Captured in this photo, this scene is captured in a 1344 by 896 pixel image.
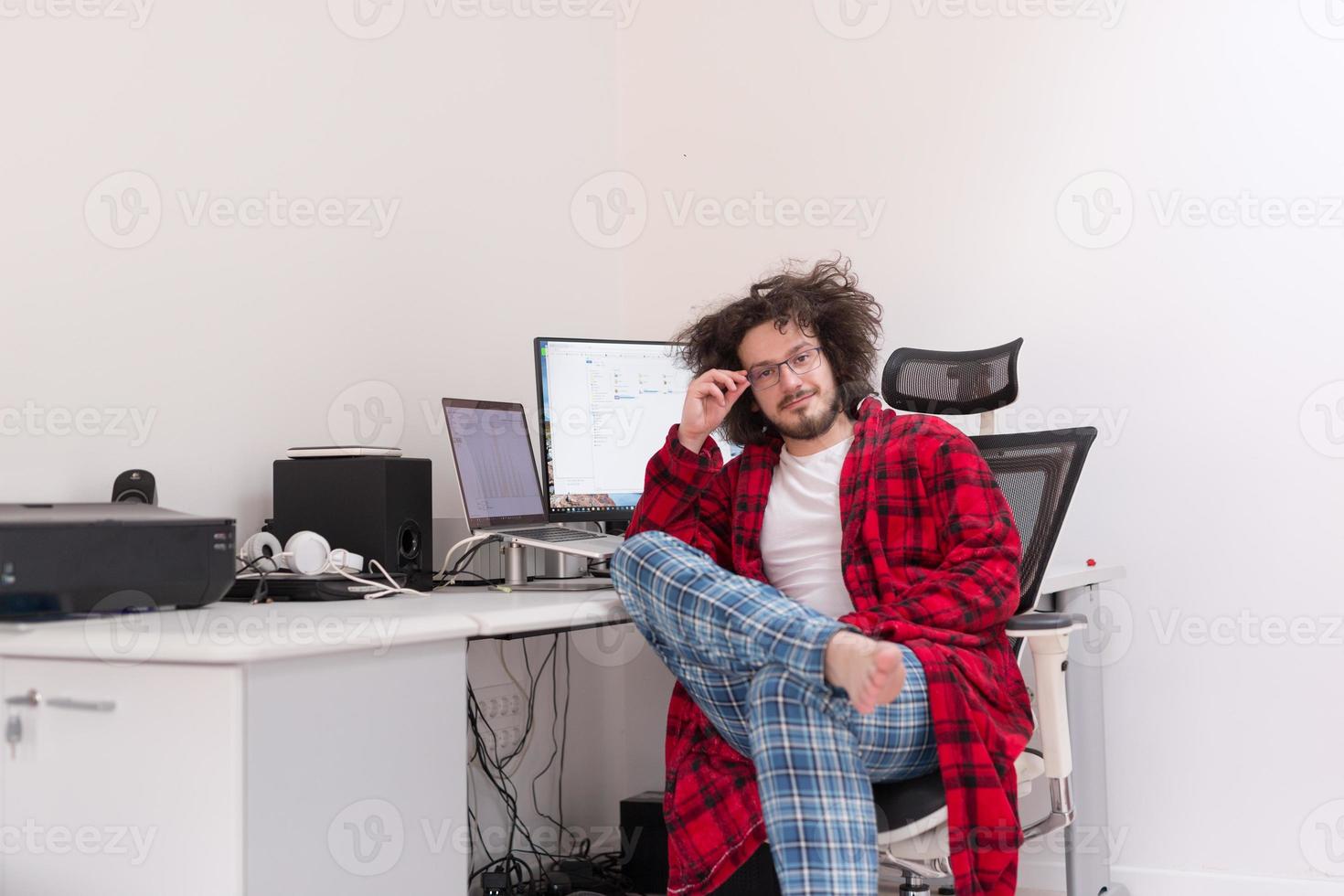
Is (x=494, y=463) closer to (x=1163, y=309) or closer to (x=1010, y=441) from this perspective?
(x=1010, y=441)

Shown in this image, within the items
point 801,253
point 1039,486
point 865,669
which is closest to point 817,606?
point 1039,486

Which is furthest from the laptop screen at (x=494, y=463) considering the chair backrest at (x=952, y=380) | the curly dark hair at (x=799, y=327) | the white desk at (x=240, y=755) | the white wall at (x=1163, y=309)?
the white wall at (x=1163, y=309)

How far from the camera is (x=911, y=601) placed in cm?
176

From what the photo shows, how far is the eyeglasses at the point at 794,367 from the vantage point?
2.05 metres

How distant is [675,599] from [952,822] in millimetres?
477

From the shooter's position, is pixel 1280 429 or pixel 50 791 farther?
pixel 1280 429

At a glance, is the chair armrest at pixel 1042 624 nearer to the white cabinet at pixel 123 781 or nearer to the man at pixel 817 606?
the man at pixel 817 606

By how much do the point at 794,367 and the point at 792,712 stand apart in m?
0.73

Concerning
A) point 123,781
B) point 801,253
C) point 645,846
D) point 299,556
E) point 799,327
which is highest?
point 801,253

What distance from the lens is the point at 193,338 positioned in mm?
2047

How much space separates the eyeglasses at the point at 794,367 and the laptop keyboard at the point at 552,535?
442 millimetres

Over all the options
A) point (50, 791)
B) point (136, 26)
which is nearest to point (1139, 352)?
point (136, 26)

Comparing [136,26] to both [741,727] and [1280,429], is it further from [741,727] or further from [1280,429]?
[1280,429]

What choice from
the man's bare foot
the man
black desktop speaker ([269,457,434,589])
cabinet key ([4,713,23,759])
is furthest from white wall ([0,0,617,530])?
the man's bare foot
